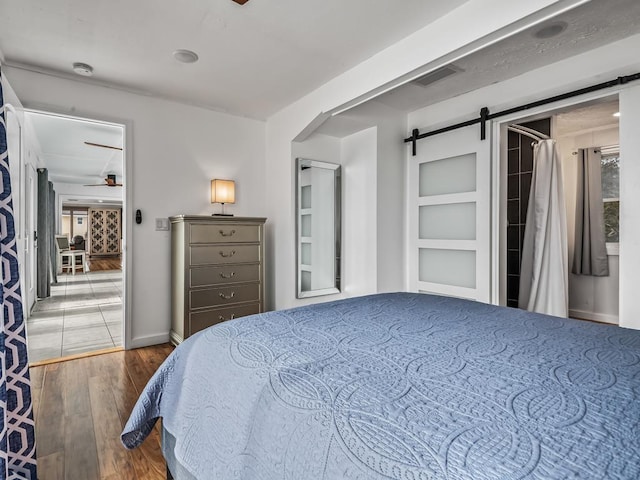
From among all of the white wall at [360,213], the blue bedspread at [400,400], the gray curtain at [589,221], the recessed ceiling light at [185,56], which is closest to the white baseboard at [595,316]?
the gray curtain at [589,221]

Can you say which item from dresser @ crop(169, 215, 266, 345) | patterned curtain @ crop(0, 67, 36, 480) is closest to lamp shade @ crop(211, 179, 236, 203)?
dresser @ crop(169, 215, 266, 345)

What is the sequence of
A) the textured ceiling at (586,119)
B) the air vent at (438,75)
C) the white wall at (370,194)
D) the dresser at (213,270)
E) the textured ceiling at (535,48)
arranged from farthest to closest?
the textured ceiling at (586,119), the white wall at (370,194), the dresser at (213,270), the air vent at (438,75), the textured ceiling at (535,48)

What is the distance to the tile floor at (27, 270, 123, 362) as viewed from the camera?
3441mm

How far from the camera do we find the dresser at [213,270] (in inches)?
130

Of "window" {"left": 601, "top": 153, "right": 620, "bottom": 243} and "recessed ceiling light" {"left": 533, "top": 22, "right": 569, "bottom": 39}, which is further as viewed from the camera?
"window" {"left": 601, "top": 153, "right": 620, "bottom": 243}

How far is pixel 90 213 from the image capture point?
48.9 feet

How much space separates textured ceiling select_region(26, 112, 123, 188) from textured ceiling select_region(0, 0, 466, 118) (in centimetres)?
71

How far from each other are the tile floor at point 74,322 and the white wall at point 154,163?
0.58m

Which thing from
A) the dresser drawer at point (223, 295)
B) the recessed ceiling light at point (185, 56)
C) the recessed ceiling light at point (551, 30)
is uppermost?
the recessed ceiling light at point (185, 56)

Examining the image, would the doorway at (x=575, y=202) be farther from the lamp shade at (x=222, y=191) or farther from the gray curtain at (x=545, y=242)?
the lamp shade at (x=222, y=191)

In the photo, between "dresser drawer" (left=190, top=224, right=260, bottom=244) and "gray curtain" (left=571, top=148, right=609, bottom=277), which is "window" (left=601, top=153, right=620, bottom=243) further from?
"dresser drawer" (left=190, top=224, right=260, bottom=244)

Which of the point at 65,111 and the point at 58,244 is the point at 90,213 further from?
the point at 65,111

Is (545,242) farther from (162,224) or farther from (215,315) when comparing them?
(162,224)

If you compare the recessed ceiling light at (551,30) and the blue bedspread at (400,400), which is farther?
the recessed ceiling light at (551,30)
